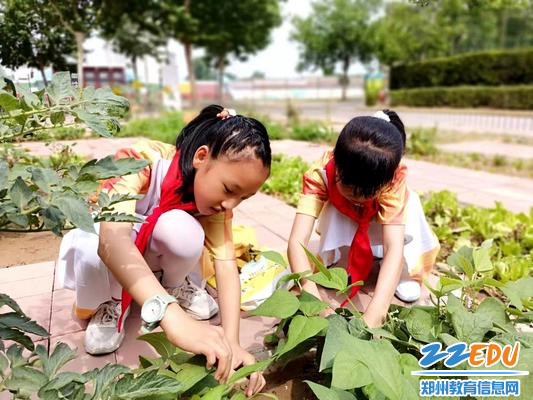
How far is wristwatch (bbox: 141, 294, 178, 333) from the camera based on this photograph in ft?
3.35

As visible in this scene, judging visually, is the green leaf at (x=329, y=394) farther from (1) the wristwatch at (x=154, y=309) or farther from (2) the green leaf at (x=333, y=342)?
(1) the wristwatch at (x=154, y=309)

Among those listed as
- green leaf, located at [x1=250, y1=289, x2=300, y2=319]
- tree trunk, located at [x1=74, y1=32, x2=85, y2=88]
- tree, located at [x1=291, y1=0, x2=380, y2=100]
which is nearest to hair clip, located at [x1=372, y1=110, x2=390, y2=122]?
green leaf, located at [x1=250, y1=289, x2=300, y2=319]

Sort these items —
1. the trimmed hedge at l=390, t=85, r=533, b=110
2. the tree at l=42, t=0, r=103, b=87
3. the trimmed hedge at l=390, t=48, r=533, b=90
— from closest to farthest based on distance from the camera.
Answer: the tree at l=42, t=0, r=103, b=87 < the trimmed hedge at l=390, t=85, r=533, b=110 < the trimmed hedge at l=390, t=48, r=533, b=90

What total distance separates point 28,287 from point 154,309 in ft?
3.84

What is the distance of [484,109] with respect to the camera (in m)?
15.4

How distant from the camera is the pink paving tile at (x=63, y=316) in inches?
62.6

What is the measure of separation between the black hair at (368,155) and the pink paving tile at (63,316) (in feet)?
3.40

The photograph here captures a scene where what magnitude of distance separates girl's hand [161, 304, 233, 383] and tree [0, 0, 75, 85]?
113 cm

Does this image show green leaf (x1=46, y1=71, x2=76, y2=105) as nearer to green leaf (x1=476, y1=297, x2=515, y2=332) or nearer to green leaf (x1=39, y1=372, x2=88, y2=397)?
Result: green leaf (x1=39, y1=372, x2=88, y2=397)

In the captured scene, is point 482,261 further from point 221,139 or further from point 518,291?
point 221,139

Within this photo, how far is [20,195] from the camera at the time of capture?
0.66 m

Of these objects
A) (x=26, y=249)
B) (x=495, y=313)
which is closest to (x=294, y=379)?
(x=495, y=313)

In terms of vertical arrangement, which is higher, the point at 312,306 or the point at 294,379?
the point at 312,306

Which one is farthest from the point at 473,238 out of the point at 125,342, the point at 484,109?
the point at 484,109
